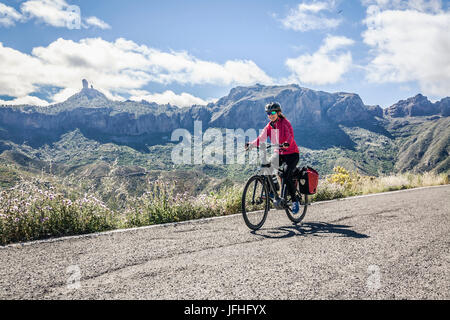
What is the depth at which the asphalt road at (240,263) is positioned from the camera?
298 centimetres

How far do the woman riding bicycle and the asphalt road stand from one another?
1139 mm

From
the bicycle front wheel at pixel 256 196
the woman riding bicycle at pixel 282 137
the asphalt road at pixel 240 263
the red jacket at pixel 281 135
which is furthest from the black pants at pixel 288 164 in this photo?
the asphalt road at pixel 240 263

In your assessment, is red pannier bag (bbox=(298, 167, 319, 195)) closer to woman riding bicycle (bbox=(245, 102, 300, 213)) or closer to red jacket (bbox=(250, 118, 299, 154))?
woman riding bicycle (bbox=(245, 102, 300, 213))

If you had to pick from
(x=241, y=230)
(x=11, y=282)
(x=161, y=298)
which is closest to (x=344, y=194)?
(x=241, y=230)

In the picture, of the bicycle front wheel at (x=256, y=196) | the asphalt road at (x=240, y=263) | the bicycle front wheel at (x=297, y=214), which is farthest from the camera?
the bicycle front wheel at (x=297, y=214)

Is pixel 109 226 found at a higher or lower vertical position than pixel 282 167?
lower

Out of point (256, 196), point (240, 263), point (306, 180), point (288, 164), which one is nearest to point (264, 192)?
point (256, 196)

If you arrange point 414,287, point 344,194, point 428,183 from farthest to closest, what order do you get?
point 428,183 < point 344,194 < point 414,287

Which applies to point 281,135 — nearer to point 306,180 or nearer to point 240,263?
point 306,180

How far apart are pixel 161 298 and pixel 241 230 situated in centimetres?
298

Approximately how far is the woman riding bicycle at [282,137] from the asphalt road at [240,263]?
1.14m

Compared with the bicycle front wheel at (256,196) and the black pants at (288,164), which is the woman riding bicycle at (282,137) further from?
the bicycle front wheel at (256,196)
